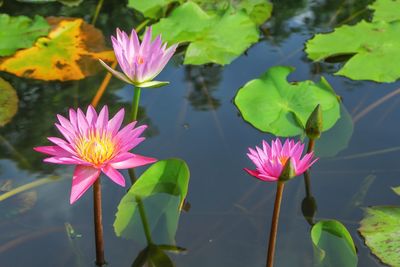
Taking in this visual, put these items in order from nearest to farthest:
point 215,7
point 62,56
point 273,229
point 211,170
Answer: point 273,229, point 211,170, point 62,56, point 215,7

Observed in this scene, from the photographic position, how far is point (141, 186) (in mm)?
1733

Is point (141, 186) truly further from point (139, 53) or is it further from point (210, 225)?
point (139, 53)

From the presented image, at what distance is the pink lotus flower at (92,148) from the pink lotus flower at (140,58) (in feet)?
0.64

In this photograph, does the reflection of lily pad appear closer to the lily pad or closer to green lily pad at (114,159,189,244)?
green lily pad at (114,159,189,244)

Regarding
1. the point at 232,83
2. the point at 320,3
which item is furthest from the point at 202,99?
the point at 320,3

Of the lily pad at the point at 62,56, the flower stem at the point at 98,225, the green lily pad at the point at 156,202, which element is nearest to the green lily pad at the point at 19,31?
the lily pad at the point at 62,56

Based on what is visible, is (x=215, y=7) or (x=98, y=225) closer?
(x=98, y=225)

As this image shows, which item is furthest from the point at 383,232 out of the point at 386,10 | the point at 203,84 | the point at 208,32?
the point at 386,10

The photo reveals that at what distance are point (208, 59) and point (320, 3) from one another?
0.92m

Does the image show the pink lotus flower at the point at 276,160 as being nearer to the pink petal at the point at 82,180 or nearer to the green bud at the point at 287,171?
the green bud at the point at 287,171

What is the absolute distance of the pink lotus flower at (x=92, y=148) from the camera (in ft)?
4.63

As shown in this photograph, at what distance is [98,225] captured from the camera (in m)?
1.54

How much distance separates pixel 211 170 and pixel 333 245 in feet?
1.76

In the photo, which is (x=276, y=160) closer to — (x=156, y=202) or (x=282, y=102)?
(x=156, y=202)
